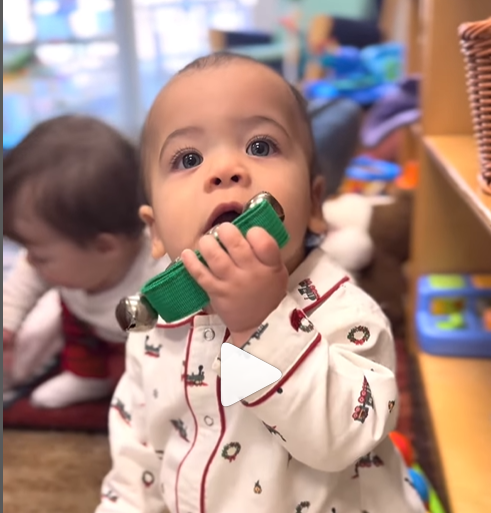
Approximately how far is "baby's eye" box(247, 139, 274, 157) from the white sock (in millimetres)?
658

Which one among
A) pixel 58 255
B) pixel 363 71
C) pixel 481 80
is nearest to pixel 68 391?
pixel 58 255

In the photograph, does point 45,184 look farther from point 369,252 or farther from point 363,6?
point 363,6

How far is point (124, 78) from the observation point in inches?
88.5

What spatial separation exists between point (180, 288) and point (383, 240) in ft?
2.88

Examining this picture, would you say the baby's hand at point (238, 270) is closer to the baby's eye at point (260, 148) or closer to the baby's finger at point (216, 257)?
the baby's finger at point (216, 257)

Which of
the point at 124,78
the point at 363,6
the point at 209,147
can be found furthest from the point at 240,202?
the point at 363,6

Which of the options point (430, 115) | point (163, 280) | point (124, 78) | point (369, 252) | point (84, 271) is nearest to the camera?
point (163, 280)

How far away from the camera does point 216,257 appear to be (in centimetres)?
49

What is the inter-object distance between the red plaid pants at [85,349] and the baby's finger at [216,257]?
0.65 m

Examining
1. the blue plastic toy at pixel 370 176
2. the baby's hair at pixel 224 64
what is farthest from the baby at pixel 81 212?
the blue plastic toy at pixel 370 176

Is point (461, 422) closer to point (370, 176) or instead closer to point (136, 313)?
point (136, 313)

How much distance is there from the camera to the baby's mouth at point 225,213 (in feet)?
1.83

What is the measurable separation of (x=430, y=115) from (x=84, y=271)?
608 mm

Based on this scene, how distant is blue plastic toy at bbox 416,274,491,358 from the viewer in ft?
3.43
